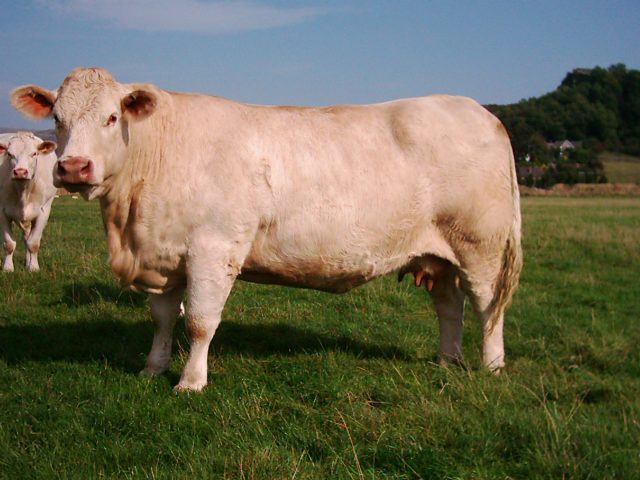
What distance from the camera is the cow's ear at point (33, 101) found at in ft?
16.2

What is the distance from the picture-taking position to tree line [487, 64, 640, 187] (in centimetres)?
4744

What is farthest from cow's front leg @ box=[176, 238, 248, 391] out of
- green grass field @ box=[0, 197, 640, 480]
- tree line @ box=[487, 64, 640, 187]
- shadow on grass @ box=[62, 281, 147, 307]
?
tree line @ box=[487, 64, 640, 187]

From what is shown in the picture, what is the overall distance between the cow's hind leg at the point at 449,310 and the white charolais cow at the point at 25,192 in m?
7.43

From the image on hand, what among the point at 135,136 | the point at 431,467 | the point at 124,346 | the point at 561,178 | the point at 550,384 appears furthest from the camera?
the point at 561,178

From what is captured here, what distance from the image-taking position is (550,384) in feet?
14.7

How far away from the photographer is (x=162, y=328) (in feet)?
17.5

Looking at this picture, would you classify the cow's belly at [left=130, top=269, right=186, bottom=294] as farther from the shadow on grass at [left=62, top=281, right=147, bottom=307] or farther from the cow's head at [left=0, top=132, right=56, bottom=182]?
the cow's head at [left=0, top=132, right=56, bottom=182]

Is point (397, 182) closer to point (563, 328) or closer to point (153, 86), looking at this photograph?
point (153, 86)

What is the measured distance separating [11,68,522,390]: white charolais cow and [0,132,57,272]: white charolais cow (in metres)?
6.26

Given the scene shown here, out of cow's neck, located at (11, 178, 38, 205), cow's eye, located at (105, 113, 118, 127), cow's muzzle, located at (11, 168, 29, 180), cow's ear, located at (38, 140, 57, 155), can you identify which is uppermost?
cow's eye, located at (105, 113, 118, 127)

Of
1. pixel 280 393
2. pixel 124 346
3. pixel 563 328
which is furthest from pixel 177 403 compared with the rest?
pixel 563 328

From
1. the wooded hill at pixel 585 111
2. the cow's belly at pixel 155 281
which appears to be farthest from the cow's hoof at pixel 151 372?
the wooded hill at pixel 585 111

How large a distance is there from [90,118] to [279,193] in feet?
4.91

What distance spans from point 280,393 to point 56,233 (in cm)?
1204
